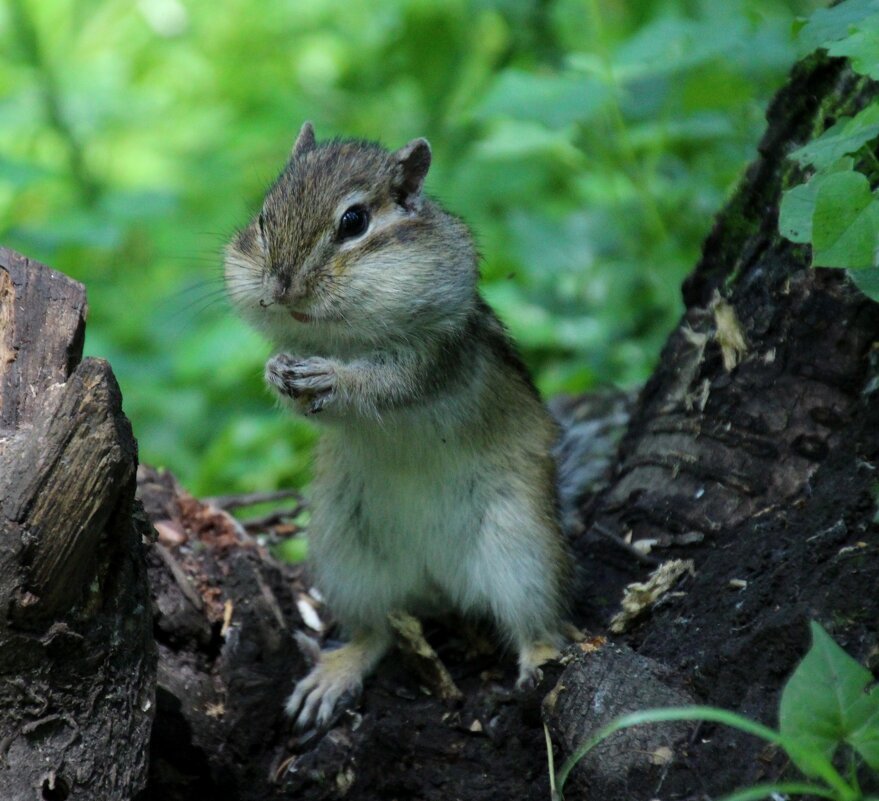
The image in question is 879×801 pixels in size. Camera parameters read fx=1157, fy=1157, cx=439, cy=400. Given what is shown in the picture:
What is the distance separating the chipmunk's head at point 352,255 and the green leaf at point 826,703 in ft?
4.73

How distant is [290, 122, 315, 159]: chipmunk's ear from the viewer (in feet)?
10.9

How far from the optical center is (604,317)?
18.0 ft

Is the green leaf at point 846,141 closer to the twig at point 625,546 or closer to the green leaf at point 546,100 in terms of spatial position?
the twig at point 625,546

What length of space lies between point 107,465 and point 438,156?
4.96 meters

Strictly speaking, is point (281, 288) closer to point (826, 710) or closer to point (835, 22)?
point (835, 22)

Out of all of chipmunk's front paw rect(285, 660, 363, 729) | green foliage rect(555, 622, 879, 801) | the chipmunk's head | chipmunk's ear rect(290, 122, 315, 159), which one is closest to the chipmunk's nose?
the chipmunk's head

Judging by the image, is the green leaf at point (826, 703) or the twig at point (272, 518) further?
the twig at point (272, 518)

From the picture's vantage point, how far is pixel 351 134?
6973 mm

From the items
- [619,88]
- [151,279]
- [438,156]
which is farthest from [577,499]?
[151,279]

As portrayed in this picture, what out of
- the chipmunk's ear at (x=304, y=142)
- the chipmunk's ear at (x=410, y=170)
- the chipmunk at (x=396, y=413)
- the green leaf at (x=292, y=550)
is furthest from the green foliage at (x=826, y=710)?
the green leaf at (x=292, y=550)

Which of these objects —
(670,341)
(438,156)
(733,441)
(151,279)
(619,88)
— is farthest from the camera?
(151,279)

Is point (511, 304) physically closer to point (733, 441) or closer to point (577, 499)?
point (577, 499)

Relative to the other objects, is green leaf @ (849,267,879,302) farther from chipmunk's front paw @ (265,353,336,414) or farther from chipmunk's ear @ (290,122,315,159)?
chipmunk's ear @ (290,122,315,159)

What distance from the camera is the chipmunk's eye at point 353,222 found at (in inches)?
112
